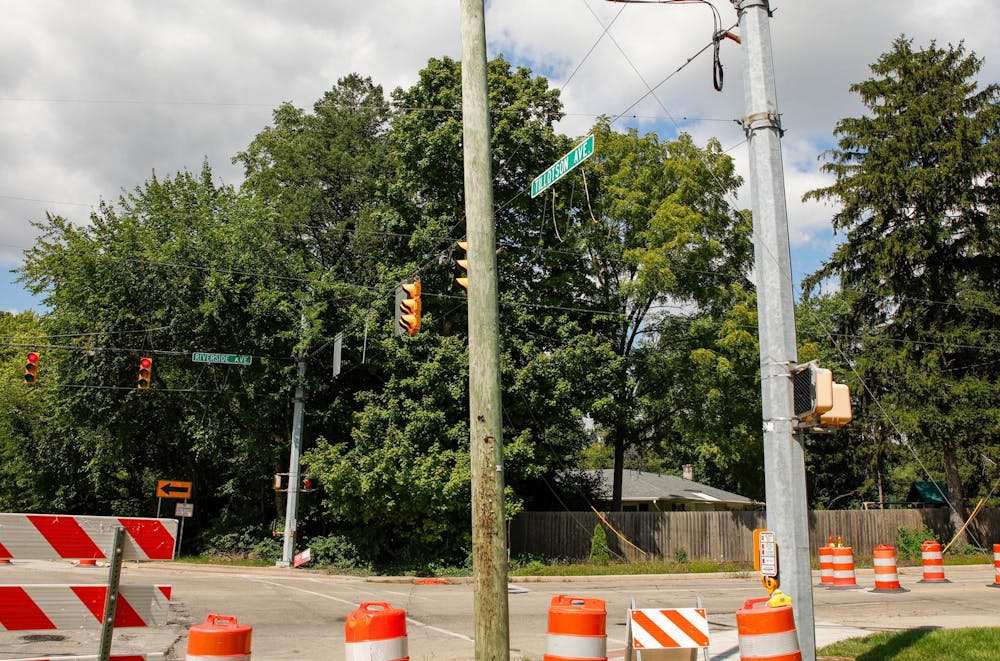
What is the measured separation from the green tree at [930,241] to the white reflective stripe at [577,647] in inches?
1022

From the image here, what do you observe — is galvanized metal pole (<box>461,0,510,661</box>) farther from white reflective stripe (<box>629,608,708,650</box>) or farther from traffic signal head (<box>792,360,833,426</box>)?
traffic signal head (<box>792,360,833,426</box>)

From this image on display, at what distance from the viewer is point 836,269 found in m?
32.3

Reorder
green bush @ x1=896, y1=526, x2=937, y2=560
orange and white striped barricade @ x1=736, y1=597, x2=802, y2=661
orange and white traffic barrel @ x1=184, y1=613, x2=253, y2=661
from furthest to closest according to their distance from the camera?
green bush @ x1=896, y1=526, x2=937, y2=560 → orange and white striped barricade @ x1=736, y1=597, x2=802, y2=661 → orange and white traffic barrel @ x1=184, y1=613, x2=253, y2=661

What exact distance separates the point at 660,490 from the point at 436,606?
2725 cm

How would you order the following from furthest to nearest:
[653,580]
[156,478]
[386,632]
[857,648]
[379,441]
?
[156,478]
[379,441]
[653,580]
[857,648]
[386,632]

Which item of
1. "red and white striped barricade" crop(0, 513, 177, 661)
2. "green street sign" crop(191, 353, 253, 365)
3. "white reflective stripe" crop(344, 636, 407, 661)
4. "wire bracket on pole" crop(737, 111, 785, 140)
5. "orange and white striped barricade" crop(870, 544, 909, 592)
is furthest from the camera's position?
"green street sign" crop(191, 353, 253, 365)

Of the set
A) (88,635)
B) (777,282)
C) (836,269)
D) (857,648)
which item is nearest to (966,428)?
(836,269)

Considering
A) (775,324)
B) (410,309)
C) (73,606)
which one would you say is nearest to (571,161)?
(775,324)

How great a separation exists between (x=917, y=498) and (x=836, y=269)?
13465 mm

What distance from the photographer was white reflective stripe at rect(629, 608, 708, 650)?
7.18 metres

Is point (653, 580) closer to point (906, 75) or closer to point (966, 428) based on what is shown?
point (966, 428)

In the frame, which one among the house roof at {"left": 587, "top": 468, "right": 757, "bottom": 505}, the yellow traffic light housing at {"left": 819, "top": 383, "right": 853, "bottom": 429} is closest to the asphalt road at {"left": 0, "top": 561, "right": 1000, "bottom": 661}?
the yellow traffic light housing at {"left": 819, "top": 383, "right": 853, "bottom": 429}

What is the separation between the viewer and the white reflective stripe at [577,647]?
237 inches

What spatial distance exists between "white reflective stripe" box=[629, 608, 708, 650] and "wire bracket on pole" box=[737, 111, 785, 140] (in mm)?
4799
